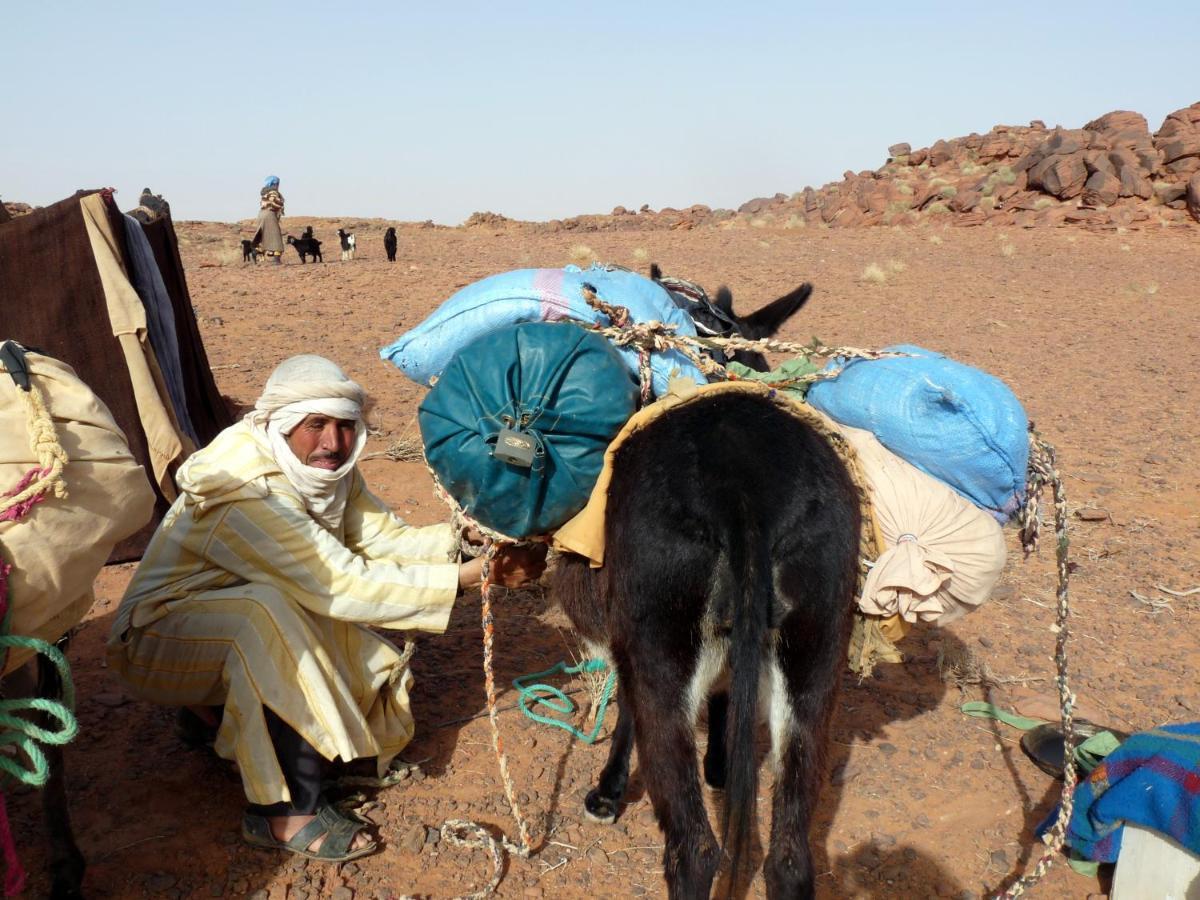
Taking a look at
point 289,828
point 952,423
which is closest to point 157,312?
point 289,828

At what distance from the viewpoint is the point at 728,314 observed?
A: 365 centimetres

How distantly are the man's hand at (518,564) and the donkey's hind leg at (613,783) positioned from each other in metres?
0.60

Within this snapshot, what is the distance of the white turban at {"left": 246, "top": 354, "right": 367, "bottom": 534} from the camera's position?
2.89m

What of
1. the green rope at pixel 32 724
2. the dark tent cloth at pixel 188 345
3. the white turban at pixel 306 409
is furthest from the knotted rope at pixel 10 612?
the dark tent cloth at pixel 188 345

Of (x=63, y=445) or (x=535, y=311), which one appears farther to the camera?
(x=535, y=311)

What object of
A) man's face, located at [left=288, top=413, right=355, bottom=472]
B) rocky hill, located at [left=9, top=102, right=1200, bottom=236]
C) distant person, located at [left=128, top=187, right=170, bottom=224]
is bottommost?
man's face, located at [left=288, top=413, right=355, bottom=472]

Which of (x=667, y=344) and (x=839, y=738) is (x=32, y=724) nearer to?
(x=667, y=344)

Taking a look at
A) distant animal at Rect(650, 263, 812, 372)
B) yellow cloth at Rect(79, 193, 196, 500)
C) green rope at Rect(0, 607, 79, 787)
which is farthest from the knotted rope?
yellow cloth at Rect(79, 193, 196, 500)

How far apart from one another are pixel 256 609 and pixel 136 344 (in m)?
2.61

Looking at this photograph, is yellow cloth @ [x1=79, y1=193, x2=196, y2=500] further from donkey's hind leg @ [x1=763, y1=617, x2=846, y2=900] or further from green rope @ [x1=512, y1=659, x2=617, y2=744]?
donkey's hind leg @ [x1=763, y1=617, x2=846, y2=900]

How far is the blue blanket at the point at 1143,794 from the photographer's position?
2.58 meters

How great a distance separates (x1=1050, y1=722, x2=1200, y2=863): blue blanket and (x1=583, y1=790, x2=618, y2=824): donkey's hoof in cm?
156

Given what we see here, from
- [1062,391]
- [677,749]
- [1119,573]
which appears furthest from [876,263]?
[677,749]

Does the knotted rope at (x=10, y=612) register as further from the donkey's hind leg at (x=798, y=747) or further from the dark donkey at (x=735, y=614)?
the donkey's hind leg at (x=798, y=747)
